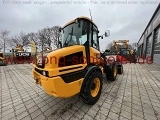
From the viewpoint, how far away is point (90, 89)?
3.14 metres

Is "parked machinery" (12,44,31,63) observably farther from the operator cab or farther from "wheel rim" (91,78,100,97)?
"wheel rim" (91,78,100,97)

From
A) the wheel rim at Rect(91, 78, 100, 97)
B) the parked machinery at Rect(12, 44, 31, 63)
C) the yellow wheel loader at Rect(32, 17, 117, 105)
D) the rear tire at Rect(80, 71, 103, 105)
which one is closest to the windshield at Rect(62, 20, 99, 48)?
the yellow wheel loader at Rect(32, 17, 117, 105)

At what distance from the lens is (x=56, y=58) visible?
252 cm

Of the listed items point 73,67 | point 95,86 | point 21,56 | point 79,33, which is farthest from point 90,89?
point 21,56

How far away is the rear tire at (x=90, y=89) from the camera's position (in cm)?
304

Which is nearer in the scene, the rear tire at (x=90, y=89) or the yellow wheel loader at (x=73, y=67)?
the yellow wheel loader at (x=73, y=67)

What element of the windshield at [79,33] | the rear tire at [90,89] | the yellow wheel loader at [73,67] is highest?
the windshield at [79,33]

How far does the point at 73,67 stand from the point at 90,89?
83 cm

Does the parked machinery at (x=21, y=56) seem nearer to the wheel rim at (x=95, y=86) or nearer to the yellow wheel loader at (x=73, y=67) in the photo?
the yellow wheel loader at (x=73, y=67)

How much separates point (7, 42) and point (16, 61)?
23.9 metres

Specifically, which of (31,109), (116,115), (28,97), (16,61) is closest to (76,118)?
(116,115)

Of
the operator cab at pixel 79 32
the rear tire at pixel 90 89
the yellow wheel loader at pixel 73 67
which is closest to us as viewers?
the yellow wheel loader at pixel 73 67

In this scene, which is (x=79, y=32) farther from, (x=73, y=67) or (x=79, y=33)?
(x=73, y=67)

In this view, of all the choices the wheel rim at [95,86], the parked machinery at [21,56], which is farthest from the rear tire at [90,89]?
the parked machinery at [21,56]
